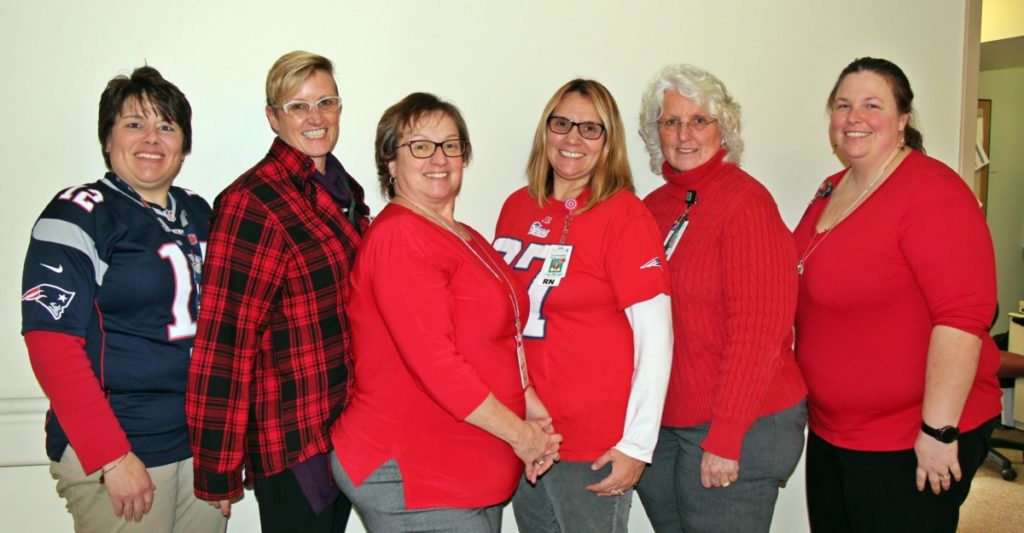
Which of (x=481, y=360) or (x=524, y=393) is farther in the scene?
(x=524, y=393)

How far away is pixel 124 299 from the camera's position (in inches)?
61.4

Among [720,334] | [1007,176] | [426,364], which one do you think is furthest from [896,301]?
[1007,176]

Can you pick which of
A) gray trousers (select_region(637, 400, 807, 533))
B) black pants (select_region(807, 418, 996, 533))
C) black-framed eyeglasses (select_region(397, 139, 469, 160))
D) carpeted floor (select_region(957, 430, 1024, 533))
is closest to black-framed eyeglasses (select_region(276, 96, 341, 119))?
black-framed eyeglasses (select_region(397, 139, 469, 160))

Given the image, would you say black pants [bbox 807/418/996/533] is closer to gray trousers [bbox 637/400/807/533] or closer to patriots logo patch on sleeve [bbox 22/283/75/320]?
gray trousers [bbox 637/400/807/533]

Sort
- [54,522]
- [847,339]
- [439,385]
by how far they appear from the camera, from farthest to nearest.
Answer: [54,522], [847,339], [439,385]

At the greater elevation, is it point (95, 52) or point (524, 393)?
point (95, 52)

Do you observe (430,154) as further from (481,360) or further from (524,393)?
(524,393)

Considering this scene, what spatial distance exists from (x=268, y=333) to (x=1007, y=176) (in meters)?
6.41

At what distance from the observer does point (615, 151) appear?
1.79m

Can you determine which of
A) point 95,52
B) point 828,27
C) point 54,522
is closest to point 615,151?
point 828,27

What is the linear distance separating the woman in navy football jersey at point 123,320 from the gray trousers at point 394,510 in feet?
1.64

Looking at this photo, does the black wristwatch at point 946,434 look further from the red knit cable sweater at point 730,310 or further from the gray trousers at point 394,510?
the gray trousers at point 394,510

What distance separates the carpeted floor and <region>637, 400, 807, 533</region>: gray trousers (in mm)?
2148

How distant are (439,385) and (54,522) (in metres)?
1.59
